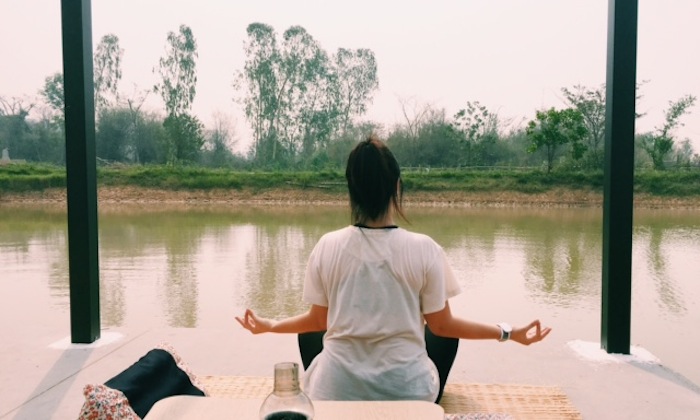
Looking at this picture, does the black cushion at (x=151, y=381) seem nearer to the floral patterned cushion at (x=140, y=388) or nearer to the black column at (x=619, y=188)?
the floral patterned cushion at (x=140, y=388)

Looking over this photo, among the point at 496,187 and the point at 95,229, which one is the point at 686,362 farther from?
the point at 496,187

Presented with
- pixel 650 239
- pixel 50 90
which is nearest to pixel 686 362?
pixel 650 239

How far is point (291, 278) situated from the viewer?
6734 mm

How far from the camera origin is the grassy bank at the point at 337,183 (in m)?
24.2

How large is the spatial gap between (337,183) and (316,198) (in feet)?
3.43

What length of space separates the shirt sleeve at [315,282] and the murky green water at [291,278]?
7.06 ft

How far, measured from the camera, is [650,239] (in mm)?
11312

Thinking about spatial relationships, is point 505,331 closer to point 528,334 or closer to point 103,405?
point 528,334

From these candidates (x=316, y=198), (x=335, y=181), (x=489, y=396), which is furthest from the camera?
(x=335, y=181)

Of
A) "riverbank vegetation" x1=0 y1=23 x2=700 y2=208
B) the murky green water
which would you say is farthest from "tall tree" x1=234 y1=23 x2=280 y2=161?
the murky green water

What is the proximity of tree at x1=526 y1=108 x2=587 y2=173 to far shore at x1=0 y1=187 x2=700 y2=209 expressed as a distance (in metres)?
3.08

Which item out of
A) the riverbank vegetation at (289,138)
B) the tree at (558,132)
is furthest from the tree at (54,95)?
the tree at (558,132)

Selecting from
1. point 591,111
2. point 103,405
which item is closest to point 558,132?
point 591,111

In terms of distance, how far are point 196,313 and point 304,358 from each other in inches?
126
